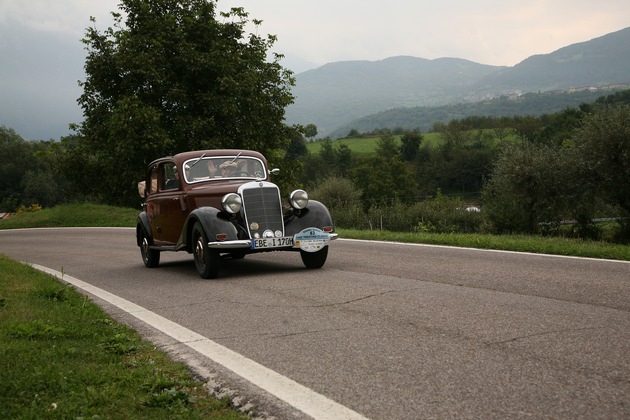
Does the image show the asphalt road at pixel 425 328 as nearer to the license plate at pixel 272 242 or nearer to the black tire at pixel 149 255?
the license plate at pixel 272 242

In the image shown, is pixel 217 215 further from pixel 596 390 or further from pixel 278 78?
pixel 278 78

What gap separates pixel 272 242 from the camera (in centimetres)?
964

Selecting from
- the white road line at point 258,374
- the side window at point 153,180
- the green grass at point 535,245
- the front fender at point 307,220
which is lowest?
the green grass at point 535,245

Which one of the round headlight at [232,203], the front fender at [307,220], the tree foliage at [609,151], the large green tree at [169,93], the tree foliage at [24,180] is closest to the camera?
the round headlight at [232,203]

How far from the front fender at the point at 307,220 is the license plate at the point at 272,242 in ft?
0.74

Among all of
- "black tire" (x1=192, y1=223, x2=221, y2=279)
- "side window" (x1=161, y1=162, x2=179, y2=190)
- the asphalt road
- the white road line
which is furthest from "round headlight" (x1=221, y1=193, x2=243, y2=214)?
the white road line

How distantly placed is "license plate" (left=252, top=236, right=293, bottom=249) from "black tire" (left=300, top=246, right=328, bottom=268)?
0.58 metres

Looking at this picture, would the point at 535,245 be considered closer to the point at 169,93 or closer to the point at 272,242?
the point at 272,242

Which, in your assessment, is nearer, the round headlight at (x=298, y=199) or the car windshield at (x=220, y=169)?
the round headlight at (x=298, y=199)

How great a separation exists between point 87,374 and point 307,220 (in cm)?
608

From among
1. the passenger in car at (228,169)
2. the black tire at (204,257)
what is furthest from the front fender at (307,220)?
the passenger in car at (228,169)

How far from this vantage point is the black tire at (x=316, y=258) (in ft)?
33.6

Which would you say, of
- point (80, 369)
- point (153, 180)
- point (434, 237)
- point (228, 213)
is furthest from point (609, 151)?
point (80, 369)

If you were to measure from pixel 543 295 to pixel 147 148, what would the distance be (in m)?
24.4
